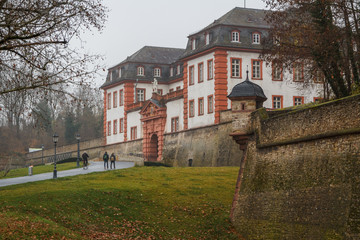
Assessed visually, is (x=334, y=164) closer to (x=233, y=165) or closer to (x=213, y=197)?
(x=213, y=197)

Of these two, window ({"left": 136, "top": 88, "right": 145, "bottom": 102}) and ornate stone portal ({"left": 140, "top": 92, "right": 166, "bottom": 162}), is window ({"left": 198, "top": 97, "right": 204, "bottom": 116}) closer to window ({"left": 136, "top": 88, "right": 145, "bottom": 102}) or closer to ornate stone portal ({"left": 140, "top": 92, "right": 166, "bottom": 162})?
ornate stone portal ({"left": 140, "top": 92, "right": 166, "bottom": 162})

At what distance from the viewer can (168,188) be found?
35938mm

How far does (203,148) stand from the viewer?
5516cm

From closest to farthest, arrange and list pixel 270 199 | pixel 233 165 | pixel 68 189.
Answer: pixel 270 199 < pixel 68 189 < pixel 233 165

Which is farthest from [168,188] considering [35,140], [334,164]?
[35,140]

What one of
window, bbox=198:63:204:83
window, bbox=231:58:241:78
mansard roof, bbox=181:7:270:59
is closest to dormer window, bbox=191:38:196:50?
mansard roof, bbox=181:7:270:59

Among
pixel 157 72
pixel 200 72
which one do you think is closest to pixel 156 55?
pixel 157 72

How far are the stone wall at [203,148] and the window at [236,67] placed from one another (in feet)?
14.8

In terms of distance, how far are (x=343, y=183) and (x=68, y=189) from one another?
1577 cm

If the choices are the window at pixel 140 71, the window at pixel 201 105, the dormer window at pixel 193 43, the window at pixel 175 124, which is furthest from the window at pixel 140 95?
the window at pixel 201 105

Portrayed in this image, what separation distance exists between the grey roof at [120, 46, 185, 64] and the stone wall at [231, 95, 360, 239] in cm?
4742

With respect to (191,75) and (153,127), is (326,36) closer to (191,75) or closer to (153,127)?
(191,75)

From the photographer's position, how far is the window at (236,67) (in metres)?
54.4

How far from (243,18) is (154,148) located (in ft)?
54.3
